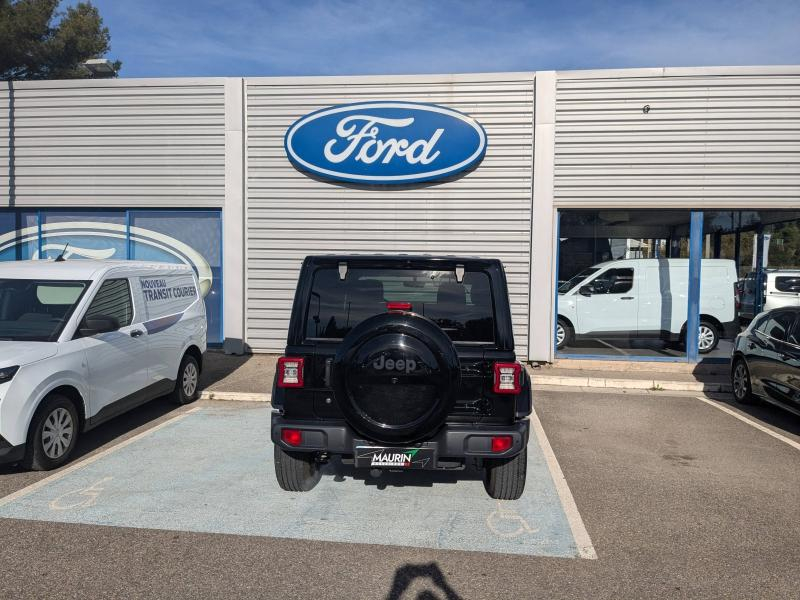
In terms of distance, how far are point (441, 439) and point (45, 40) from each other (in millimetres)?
32441

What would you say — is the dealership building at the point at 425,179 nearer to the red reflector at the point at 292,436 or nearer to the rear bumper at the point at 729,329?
the rear bumper at the point at 729,329

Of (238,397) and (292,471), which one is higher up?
(292,471)

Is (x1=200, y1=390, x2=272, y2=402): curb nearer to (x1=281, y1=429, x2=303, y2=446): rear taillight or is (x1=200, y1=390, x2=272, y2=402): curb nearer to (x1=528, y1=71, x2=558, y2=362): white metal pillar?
(x1=281, y1=429, x2=303, y2=446): rear taillight

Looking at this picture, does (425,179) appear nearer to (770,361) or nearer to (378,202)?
(378,202)

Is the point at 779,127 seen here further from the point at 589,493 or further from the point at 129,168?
the point at 129,168

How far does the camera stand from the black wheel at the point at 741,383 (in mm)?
8573

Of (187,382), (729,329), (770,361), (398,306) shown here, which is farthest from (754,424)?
(187,382)

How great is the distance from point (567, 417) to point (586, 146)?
529 cm

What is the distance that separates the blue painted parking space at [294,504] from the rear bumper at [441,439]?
1.81ft

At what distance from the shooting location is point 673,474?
5730 millimetres

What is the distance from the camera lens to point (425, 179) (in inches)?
442

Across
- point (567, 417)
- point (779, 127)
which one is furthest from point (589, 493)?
point (779, 127)

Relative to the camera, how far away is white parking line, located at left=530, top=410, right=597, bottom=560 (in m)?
4.14

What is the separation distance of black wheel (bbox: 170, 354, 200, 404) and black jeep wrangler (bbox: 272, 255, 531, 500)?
3.64 m
